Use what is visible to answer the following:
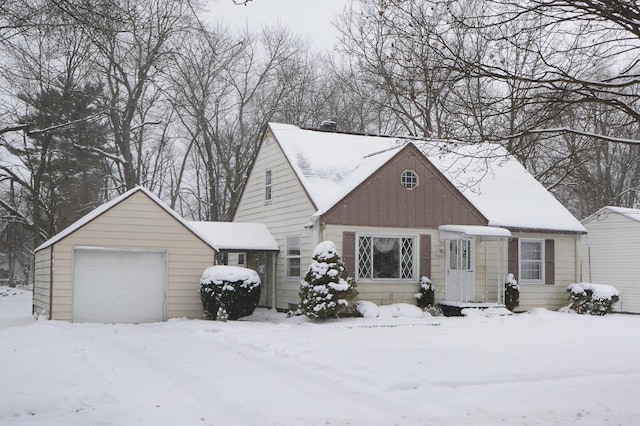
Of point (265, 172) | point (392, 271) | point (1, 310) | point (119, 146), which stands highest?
point (119, 146)

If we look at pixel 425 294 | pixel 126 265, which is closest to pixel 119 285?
pixel 126 265

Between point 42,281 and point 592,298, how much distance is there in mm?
16400

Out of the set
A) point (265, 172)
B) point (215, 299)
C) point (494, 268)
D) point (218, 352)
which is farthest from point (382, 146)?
point (218, 352)

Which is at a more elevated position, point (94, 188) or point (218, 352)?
point (94, 188)

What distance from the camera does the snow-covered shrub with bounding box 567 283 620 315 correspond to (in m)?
22.3

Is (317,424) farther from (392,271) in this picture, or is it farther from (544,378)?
(392,271)

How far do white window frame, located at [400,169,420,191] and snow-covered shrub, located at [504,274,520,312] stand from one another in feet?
13.9

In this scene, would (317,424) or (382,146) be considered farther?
(382,146)

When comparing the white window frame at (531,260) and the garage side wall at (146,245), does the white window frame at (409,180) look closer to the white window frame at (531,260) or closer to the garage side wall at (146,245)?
the white window frame at (531,260)

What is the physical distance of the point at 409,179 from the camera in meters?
21.0

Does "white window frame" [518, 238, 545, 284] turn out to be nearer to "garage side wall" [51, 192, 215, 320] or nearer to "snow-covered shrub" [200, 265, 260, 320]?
"snow-covered shrub" [200, 265, 260, 320]

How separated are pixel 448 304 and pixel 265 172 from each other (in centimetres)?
759

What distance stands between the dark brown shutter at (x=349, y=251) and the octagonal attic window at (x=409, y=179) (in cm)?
233

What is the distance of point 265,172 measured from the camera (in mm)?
23906
